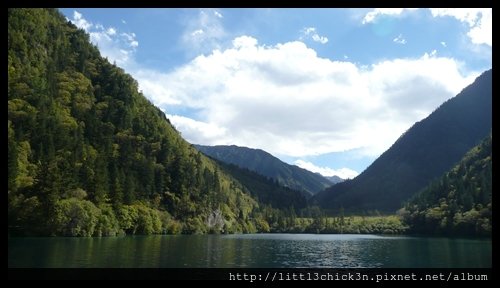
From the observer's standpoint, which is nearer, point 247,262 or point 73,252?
point 247,262

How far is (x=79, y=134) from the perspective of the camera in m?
185
